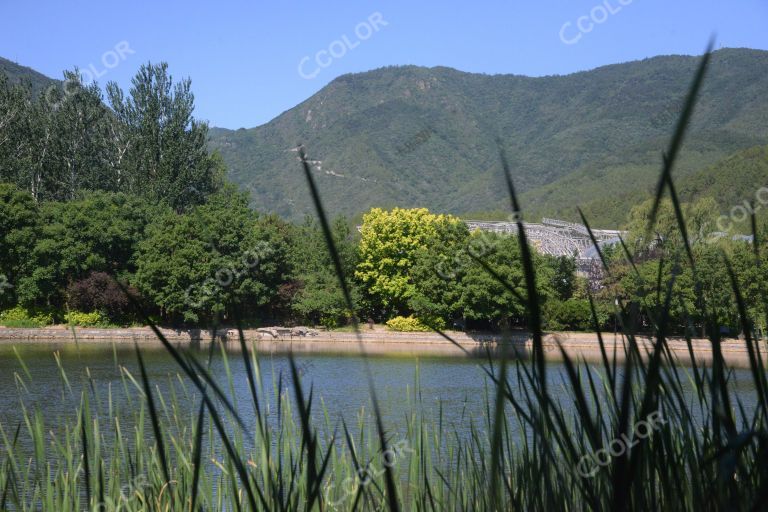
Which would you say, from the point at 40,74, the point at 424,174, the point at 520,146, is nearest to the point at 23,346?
the point at 424,174

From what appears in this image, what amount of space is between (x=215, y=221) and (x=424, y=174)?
227 ft

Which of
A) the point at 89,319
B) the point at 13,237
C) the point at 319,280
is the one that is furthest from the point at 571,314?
the point at 13,237

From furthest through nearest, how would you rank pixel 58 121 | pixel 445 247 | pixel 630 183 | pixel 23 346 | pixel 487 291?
1. pixel 630 183
2. pixel 58 121
3. pixel 445 247
4. pixel 487 291
5. pixel 23 346

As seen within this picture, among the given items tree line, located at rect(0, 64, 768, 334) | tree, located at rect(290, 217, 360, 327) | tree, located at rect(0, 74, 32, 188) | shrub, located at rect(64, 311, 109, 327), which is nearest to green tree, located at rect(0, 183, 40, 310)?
tree line, located at rect(0, 64, 768, 334)

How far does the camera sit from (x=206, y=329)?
28891 mm

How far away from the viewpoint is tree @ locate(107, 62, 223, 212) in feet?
123

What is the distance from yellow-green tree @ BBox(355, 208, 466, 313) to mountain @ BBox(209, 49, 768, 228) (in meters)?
28.5

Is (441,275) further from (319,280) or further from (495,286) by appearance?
(319,280)

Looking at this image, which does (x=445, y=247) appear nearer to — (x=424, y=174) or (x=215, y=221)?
(x=215, y=221)

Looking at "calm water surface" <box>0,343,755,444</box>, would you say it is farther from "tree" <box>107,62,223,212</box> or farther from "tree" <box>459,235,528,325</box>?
"tree" <box>107,62,223,212</box>

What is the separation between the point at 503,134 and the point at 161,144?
39200 mm

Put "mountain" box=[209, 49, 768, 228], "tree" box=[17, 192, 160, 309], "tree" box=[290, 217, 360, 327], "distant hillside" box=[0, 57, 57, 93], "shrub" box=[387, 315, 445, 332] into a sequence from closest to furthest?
"tree" box=[17, 192, 160, 309]
"tree" box=[290, 217, 360, 327]
"shrub" box=[387, 315, 445, 332]
"mountain" box=[209, 49, 768, 228]
"distant hillside" box=[0, 57, 57, 93]

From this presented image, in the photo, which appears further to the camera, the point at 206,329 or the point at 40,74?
the point at 40,74

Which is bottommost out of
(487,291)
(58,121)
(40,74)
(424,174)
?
(487,291)
